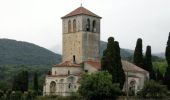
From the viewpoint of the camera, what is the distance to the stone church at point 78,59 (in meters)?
73.3

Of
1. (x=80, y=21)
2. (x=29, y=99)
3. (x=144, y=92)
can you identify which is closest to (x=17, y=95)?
(x=29, y=99)

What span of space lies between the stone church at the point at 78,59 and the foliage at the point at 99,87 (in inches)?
354

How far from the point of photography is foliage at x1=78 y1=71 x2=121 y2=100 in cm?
6150

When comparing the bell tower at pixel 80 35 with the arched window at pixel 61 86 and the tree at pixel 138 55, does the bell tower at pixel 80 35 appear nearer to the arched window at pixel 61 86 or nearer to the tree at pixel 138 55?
the arched window at pixel 61 86

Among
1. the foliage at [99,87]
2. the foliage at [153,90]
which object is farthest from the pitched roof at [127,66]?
the foliage at [99,87]

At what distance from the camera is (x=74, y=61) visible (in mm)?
77750

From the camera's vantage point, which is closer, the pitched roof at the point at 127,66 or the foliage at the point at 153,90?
the foliage at the point at 153,90

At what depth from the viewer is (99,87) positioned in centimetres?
6212

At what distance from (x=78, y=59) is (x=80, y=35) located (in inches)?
148

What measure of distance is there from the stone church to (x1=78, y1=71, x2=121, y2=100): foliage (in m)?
9.00

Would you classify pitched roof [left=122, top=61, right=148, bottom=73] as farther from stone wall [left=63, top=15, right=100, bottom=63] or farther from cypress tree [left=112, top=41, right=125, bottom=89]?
cypress tree [left=112, top=41, right=125, bottom=89]

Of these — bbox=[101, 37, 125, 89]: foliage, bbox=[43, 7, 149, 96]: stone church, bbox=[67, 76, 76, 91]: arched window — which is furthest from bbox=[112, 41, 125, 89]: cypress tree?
bbox=[67, 76, 76, 91]: arched window

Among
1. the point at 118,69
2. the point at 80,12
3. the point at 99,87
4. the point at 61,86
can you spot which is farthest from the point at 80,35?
the point at 99,87

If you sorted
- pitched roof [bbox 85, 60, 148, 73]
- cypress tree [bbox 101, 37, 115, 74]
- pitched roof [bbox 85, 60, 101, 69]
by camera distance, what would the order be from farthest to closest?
pitched roof [bbox 85, 60, 148, 73] → pitched roof [bbox 85, 60, 101, 69] → cypress tree [bbox 101, 37, 115, 74]
